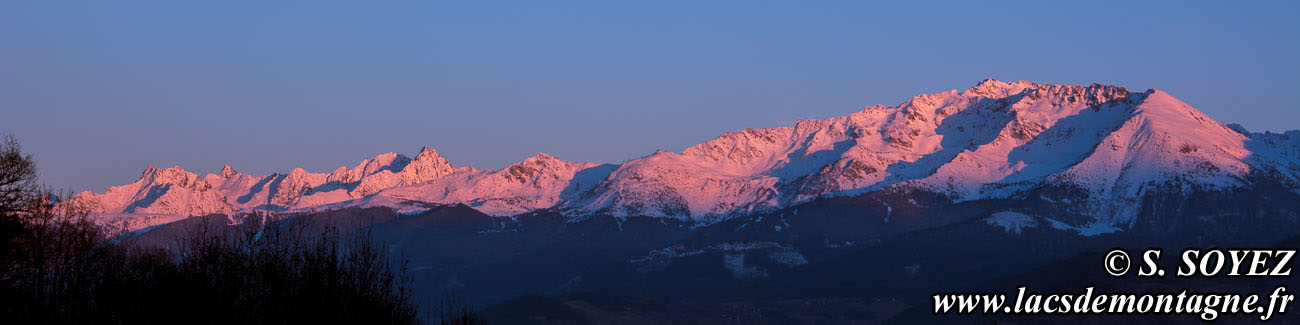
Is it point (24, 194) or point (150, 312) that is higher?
point (24, 194)

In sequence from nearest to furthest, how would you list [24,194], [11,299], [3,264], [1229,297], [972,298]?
[11,299] < [3,264] < [24,194] < [1229,297] < [972,298]

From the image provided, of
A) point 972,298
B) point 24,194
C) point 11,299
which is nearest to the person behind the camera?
point 11,299

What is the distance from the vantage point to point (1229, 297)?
92.6 meters

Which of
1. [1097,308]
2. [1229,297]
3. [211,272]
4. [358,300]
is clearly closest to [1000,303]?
[1097,308]

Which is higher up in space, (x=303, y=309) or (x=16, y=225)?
(x=16, y=225)

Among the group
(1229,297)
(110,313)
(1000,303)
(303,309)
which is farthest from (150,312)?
(1229,297)

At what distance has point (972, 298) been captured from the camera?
101 metres

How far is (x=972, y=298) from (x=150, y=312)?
55280 millimetres

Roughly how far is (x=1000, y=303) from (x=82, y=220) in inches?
2211

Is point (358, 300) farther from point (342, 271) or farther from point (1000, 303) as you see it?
point (1000, 303)

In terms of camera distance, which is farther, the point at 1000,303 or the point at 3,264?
the point at 1000,303

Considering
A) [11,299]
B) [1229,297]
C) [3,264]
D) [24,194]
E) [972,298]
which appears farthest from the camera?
[972,298]

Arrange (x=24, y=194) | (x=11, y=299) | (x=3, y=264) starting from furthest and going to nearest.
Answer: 1. (x=24, y=194)
2. (x=3, y=264)
3. (x=11, y=299)

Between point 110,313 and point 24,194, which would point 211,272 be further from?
point 24,194
